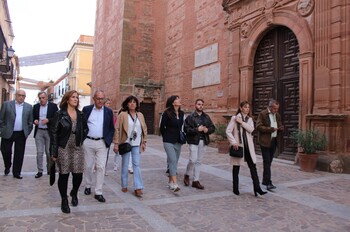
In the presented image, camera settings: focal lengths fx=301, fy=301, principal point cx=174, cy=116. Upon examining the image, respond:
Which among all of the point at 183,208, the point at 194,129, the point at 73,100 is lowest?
the point at 183,208

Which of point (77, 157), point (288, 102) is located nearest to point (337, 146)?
point (288, 102)

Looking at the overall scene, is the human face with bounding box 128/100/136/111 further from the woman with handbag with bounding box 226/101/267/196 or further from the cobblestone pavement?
the woman with handbag with bounding box 226/101/267/196

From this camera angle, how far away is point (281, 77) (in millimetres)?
9852

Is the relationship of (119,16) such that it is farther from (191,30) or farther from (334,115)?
(334,115)

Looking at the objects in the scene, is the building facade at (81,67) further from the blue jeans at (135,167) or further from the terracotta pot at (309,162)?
the blue jeans at (135,167)

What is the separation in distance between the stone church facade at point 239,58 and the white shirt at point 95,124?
19.4 feet

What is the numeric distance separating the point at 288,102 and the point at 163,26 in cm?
1232

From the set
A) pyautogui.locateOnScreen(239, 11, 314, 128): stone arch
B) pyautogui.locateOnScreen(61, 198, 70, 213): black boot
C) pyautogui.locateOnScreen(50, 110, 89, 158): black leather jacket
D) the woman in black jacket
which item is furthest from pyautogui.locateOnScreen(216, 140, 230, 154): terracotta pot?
pyautogui.locateOnScreen(61, 198, 70, 213): black boot

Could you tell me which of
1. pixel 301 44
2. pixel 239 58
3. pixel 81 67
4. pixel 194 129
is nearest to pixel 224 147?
pixel 239 58

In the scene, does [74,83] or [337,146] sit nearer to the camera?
[337,146]

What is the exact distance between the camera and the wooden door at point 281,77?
931 cm

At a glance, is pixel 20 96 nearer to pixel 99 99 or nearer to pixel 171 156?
pixel 99 99

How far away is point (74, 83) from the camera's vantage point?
1554 inches

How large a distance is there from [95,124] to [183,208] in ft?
5.81
